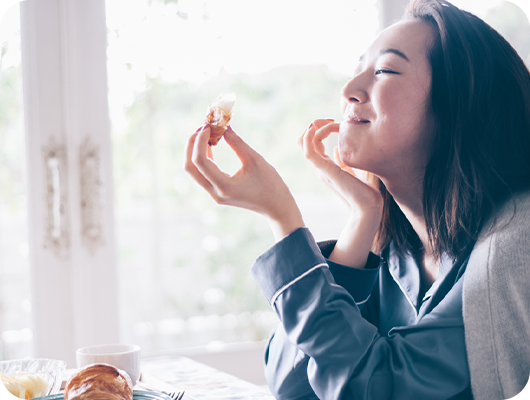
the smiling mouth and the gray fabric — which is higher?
the smiling mouth

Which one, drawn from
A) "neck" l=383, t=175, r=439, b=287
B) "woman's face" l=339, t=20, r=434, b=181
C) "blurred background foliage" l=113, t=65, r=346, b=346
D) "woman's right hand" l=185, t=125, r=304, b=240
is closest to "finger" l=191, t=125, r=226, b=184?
"woman's right hand" l=185, t=125, r=304, b=240

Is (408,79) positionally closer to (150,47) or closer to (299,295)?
(299,295)

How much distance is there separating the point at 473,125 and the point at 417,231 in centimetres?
27

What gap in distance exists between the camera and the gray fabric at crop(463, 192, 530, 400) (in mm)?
675

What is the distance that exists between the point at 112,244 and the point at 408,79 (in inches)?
49.2

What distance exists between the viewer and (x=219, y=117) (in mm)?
889

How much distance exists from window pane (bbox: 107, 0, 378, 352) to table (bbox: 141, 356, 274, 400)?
2.29 feet

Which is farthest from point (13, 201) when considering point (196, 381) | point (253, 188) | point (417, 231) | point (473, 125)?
point (473, 125)

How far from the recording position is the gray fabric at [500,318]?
675 millimetres

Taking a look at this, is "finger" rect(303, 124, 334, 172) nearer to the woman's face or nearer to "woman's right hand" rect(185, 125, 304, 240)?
the woman's face

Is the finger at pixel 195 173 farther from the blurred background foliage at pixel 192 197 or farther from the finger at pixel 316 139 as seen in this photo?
the blurred background foliage at pixel 192 197

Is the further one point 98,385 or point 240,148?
point 240,148

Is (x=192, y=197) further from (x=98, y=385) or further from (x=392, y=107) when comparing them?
(x=98, y=385)

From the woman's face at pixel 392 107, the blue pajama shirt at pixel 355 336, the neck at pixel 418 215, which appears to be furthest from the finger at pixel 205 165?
the neck at pixel 418 215
